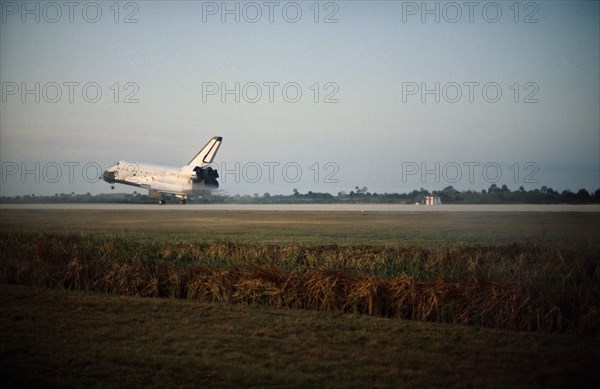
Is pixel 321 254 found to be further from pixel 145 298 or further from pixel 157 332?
pixel 157 332

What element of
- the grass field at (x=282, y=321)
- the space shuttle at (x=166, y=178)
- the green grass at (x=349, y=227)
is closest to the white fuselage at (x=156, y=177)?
the space shuttle at (x=166, y=178)

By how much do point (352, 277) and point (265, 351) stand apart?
10.1 feet

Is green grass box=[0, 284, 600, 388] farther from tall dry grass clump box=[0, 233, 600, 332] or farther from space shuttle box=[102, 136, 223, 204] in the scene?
space shuttle box=[102, 136, 223, 204]

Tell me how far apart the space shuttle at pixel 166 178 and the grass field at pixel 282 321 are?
→ 22018 millimetres

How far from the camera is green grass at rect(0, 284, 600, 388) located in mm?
5367

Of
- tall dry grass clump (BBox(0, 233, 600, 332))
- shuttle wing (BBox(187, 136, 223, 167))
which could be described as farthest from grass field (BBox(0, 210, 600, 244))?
shuttle wing (BBox(187, 136, 223, 167))

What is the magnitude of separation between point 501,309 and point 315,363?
303 centimetres

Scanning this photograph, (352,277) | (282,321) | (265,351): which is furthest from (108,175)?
(265,351)

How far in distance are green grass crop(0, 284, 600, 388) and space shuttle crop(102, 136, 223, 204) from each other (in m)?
28.3

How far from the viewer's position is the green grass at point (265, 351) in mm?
5367

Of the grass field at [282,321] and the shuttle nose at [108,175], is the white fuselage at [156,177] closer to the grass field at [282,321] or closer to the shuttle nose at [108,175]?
the shuttle nose at [108,175]

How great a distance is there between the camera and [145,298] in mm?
9305

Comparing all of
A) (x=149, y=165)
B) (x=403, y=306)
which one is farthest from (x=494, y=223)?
(x=149, y=165)

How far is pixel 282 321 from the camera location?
7.71 metres
